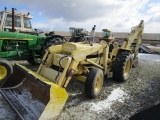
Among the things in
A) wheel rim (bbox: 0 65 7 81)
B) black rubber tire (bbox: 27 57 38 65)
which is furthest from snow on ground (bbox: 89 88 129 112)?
black rubber tire (bbox: 27 57 38 65)

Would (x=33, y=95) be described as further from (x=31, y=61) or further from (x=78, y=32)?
(x=78, y=32)

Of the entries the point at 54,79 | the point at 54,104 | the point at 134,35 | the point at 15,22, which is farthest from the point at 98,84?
the point at 15,22

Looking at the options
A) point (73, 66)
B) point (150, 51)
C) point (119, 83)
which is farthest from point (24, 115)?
point (150, 51)

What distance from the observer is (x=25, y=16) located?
9461 mm

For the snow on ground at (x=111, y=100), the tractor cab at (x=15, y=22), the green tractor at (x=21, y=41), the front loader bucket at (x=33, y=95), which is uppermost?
the tractor cab at (x=15, y=22)

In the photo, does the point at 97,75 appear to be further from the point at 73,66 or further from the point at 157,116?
the point at 157,116

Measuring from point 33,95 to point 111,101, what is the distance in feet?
6.41

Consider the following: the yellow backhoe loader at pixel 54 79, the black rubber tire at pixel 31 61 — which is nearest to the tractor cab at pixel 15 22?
the black rubber tire at pixel 31 61

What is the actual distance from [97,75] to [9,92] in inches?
83.9

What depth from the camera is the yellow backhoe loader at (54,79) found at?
13.0 ft

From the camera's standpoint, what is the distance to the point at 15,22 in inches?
363

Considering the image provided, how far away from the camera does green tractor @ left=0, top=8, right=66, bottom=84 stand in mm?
7570

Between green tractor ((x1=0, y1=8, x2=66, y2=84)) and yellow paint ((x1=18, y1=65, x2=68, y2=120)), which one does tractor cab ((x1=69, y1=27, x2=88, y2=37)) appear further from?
yellow paint ((x1=18, y1=65, x2=68, y2=120))

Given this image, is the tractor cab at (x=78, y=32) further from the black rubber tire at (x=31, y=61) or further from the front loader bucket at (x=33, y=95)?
the front loader bucket at (x=33, y=95)
